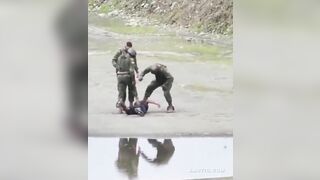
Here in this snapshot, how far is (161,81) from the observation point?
1.76 meters

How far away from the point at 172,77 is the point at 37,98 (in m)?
0.50

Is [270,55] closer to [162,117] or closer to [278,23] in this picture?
[278,23]

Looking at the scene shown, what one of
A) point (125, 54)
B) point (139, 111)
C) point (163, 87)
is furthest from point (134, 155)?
point (125, 54)

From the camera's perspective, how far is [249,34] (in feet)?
6.11

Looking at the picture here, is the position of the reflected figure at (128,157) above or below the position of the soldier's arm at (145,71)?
below

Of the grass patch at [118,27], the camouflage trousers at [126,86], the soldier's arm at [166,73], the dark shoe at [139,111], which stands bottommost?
the dark shoe at [139,111]

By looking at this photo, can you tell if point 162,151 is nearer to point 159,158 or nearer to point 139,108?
point 159,158

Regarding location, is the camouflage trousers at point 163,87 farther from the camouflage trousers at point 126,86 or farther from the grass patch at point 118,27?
the grass patch at point 118,27

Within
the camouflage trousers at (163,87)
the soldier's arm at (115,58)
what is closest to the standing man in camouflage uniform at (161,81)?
the camouflage trousers at (163,87)

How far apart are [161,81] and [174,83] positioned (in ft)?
0.17

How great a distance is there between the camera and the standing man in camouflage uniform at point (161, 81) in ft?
5.75

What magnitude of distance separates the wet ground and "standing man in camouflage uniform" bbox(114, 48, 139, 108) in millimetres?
20

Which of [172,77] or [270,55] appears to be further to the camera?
[270,55]

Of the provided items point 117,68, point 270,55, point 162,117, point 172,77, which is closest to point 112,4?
point 117,68
